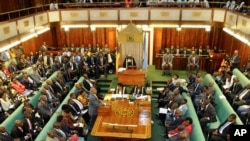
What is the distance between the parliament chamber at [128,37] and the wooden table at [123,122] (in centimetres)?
3

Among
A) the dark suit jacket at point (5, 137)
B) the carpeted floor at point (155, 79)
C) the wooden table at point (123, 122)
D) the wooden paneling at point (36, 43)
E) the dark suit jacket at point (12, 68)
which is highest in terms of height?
the wooden paneling at point (36, 43)

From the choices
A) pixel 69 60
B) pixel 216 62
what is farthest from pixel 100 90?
pixel 216 62

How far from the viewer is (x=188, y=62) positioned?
12.4 m

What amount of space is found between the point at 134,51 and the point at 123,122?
16.5ft

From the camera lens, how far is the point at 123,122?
285 inches

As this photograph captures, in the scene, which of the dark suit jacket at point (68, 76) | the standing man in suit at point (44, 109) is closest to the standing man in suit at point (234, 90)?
the standing man in suit at point (44, 109)

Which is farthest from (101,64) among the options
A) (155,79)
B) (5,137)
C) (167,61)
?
(5,137)

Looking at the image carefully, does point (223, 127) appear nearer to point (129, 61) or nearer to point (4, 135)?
point (4, 135)

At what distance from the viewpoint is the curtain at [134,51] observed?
11.6m

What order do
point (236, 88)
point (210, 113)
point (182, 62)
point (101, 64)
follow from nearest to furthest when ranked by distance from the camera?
point (210, 113) < point (236, 88) < point (101, 64) < point (182, 62)

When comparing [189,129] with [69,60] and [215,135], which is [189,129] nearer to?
[215,135]

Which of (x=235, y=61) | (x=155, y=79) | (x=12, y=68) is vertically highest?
(x=235, y=61)

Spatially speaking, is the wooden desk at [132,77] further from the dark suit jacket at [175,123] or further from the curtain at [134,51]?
the dark suit jacket at [175,123]

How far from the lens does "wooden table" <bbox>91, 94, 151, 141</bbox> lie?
22.0 feet
